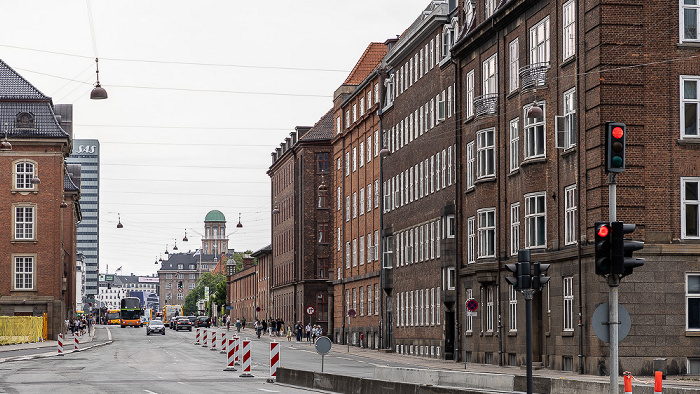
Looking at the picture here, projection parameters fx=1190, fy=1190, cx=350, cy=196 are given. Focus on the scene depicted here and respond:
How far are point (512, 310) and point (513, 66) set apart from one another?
29.6 feet

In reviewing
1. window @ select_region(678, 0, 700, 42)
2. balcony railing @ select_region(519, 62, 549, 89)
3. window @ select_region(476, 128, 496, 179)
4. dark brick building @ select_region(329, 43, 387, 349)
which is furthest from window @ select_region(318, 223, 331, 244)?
window @ select_region(678, 0, 700, 42)

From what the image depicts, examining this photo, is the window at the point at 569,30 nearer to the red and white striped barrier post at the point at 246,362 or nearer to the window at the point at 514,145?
the window at the point at 514,145

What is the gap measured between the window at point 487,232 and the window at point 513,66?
499cm

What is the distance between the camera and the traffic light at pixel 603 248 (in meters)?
17.1

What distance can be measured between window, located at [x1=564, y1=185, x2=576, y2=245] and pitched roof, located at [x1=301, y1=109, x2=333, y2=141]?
223 ft

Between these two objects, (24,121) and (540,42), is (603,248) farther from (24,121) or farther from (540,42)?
(24,121)

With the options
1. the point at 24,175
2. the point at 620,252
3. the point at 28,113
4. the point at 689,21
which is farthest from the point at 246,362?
the point at 28,113

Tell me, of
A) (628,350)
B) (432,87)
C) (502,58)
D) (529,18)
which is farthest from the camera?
(432,87)

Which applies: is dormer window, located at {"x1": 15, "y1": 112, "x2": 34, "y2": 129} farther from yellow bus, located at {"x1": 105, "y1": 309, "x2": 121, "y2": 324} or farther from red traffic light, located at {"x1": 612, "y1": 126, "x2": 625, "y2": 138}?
yellow bus, located at {"x1": 105, "y1": 309, "x2": 121, "y2": 324}

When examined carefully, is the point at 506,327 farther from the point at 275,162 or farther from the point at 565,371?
the point at 275,162

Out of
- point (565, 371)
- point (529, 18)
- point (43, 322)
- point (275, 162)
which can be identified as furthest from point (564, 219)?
point (275, 162)

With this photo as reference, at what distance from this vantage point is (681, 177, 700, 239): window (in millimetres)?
35125

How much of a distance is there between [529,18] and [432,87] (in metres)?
16.5

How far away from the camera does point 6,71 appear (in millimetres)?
91812
